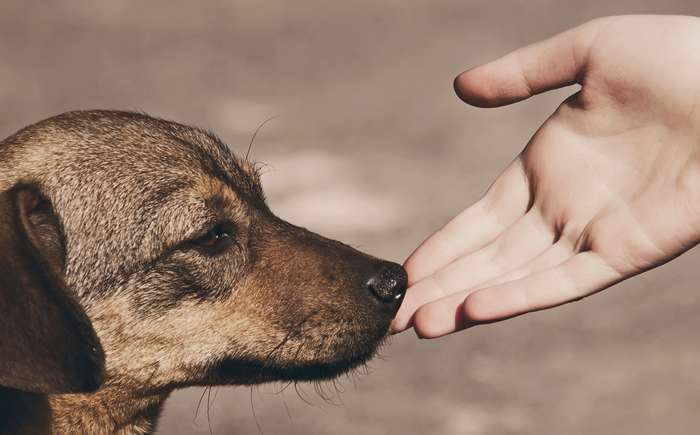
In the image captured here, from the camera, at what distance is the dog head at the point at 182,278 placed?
14.2 ft

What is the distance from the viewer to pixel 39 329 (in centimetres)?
379

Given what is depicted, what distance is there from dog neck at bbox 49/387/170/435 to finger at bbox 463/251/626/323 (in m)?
1.45

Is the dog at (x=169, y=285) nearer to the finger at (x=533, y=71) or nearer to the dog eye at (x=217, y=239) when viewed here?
the dog eye at (x=217, y=239)

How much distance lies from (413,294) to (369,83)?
728 centimetres

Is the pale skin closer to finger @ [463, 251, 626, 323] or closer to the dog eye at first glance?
finger @ [463, 251, 626, 323]

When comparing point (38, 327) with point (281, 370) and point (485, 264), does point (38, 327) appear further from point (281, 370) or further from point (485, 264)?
point (485, 264)

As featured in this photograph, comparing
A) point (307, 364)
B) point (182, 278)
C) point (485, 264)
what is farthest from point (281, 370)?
point (485, 264)

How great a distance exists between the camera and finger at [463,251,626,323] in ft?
13.5

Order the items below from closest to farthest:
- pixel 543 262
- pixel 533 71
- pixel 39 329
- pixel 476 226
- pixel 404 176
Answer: pixel 39 329 < pixel 543 262 < pixel 533 71 < pixel 476 226 < pixel 404 176

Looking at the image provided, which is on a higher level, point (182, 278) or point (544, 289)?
point (182, 278)

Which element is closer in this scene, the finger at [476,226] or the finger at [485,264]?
the finger at [485,264]

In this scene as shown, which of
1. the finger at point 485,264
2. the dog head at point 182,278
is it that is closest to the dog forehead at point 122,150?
the dog head at point 182,278

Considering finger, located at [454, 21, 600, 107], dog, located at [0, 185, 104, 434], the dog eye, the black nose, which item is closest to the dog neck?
dog, located at [0, 185, 104, 434]

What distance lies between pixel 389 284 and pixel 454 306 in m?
0.29
